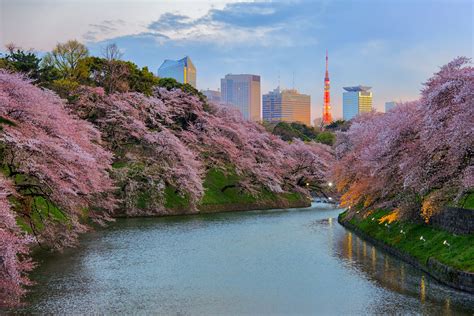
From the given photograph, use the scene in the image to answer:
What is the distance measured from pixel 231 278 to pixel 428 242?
1140 cm

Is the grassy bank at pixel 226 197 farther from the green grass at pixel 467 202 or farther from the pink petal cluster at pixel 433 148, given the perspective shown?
the green grass at pixel 467 202

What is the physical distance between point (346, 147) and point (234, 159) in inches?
709

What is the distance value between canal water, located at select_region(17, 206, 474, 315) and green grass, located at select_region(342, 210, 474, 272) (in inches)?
43.3

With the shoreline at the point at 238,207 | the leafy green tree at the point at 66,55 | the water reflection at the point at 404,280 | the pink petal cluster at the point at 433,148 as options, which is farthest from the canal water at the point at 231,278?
the leafy green tree at the point at 66,55

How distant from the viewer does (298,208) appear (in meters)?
72.0

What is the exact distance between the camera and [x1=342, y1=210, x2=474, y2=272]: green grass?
24.2 m

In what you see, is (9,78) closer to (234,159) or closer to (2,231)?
(2,231)

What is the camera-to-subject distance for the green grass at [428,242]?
2425 centimetres

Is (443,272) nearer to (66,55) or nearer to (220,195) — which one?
(220,195)

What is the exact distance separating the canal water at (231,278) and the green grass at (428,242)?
1.10 m

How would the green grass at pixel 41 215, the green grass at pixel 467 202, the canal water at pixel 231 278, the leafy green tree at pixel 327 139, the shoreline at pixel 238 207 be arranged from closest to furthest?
the canal water at pixel 231 278
the green grass at pixel 467 202
the green grass at pixel 41 215
the shoreline at pixel 238 207
the leafy green tree at pixel 327 139

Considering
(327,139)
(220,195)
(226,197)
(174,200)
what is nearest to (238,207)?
(226,197)

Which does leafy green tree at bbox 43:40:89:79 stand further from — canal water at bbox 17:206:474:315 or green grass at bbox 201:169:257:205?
canal water at bbox 17:206:474:315

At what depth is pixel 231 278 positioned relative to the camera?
1011 inches
